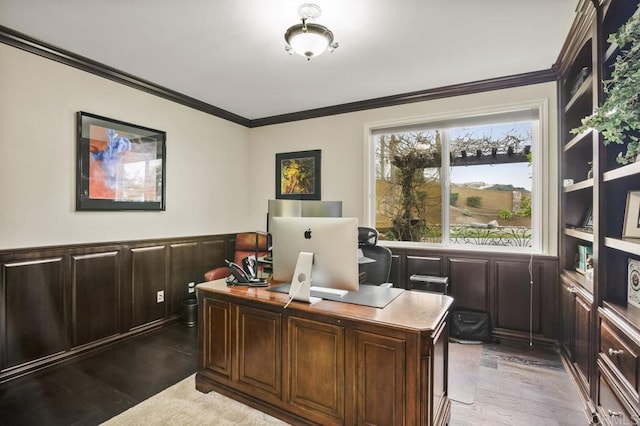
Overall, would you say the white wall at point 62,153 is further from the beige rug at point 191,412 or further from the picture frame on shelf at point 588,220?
the picture frame on shelf at point 588,220

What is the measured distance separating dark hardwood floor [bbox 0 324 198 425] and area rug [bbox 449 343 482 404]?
7.00 ft

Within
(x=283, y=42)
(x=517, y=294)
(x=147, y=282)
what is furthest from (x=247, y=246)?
(x=517, y=294)

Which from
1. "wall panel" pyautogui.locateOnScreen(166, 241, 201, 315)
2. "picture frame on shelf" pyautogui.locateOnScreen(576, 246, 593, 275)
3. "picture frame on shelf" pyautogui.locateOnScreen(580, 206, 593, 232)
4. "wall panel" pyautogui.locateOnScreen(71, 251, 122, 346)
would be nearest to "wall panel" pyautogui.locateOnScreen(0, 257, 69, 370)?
"wall panel" pyautogui.locateOnScreen(71, 251, 122, 346)

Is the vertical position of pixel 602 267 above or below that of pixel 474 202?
below

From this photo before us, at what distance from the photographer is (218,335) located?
226 centimetres

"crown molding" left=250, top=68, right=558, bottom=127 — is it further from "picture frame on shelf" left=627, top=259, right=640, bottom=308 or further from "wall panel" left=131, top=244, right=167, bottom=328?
"wall panel" left=131, top=244, right=167, bottom=328

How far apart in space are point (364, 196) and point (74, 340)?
331 cm

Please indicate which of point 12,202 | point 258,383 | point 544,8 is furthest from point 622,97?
point 12,202

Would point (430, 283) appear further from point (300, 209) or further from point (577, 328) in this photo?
point (300, 209)

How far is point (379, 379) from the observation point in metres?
1.64

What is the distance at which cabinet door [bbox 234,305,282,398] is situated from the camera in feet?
6.49

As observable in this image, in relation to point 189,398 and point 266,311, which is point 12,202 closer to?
point 189,398

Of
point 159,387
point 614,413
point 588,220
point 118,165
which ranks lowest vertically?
point 159,387

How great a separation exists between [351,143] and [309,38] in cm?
204
